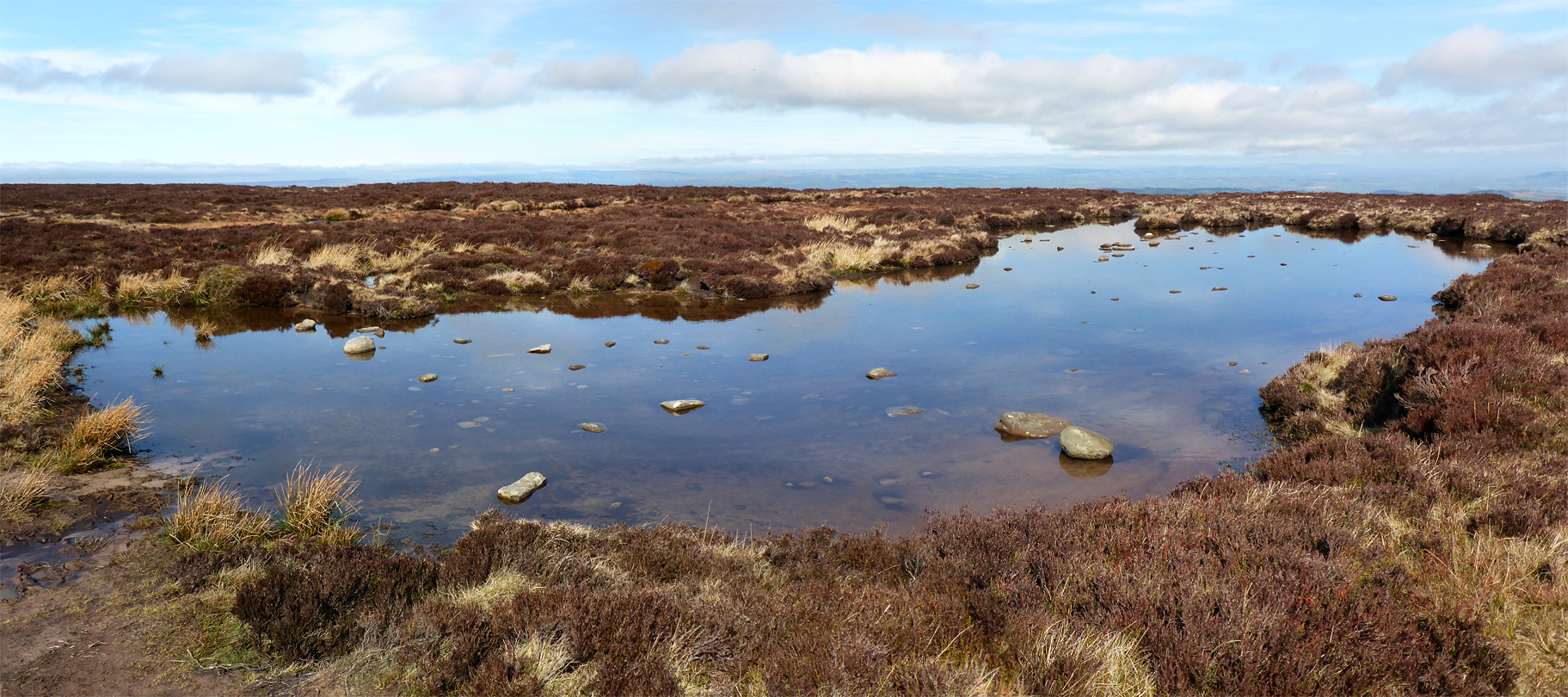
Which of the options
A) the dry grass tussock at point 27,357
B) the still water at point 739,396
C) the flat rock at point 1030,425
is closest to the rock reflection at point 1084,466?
the still water at point 739,396

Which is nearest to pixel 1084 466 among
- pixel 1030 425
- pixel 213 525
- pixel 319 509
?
pixel 1030 425

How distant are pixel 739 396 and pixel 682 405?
1.01 meters

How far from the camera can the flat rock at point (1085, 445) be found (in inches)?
325

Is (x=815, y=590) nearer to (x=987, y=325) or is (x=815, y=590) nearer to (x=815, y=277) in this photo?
(x=987, y=325)

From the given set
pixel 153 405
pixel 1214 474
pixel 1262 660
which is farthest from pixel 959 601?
pixel 153 405

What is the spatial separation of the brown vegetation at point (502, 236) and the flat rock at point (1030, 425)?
11096 mm

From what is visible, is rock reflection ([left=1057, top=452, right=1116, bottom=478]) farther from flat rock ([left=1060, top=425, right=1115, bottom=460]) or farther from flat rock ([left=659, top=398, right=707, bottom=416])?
flat rock ([left=659, top=398, right=707, bottom=416])

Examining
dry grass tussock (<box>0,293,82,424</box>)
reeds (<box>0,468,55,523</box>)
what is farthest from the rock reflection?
dry grass tussock (<box>0,293,82,424</box>)

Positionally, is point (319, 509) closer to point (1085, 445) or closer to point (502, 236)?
point (1085, 445)

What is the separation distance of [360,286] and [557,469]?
42.9 feet

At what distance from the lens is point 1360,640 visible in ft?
12.1

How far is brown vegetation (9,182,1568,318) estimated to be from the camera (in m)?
18.9

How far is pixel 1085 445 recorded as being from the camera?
834 centimetres

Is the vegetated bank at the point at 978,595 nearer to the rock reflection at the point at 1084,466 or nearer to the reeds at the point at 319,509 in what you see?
the reeds at the point at 319,509
